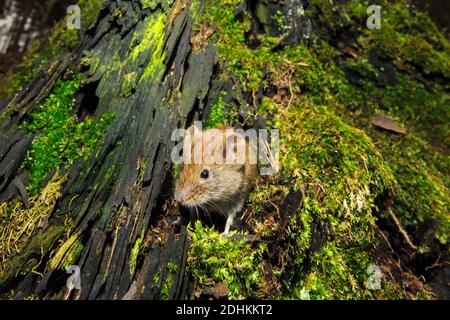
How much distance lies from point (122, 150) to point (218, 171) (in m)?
0.99

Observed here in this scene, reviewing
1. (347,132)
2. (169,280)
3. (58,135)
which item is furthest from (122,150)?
(347,132)

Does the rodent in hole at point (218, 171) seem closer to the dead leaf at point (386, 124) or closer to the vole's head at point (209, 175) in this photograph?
the vole's head at point (209, 175)

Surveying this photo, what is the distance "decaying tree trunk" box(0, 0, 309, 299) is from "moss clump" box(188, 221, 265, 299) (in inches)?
5.3

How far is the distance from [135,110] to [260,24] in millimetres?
2387

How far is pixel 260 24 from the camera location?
232 inches

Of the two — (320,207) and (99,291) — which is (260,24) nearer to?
(320,207)

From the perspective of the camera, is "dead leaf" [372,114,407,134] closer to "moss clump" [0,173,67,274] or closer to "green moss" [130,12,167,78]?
"green moss" [130,12,167,78]

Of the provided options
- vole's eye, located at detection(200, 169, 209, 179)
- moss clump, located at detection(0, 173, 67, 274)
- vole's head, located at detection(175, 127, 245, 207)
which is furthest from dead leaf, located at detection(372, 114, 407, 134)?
moss clump, located at detection(0, 173, 67, 274)

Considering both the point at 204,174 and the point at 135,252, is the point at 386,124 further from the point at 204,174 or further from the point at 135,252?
the point at 135,252

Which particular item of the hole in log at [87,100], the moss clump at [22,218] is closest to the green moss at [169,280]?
the moss clump at [22,218]

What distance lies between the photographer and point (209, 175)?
4352mm

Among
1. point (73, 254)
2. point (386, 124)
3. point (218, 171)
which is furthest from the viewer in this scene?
point (386, 124)

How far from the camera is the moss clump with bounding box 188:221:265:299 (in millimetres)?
3520

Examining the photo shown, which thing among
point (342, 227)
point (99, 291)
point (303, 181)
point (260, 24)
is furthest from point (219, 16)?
point (99, 291)
